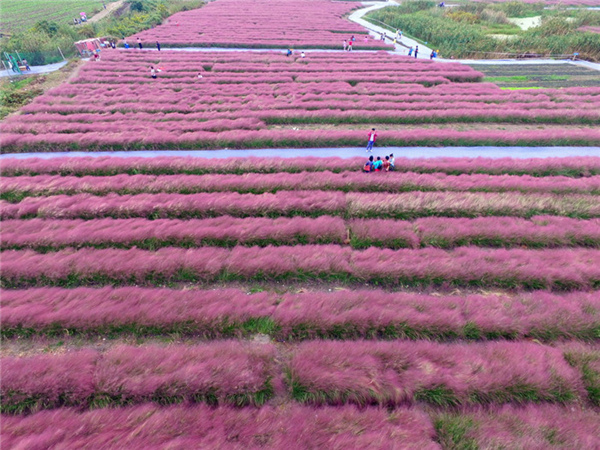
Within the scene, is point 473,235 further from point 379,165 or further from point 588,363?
point 379,165

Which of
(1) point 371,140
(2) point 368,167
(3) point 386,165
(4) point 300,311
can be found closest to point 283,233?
(4) point 300,311

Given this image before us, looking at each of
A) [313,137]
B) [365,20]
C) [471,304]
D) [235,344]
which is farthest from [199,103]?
[365,20]

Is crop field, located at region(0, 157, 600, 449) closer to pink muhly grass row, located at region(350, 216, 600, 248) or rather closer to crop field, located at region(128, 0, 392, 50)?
pink muhly grass row, located at region(350, 216, 600, 248)

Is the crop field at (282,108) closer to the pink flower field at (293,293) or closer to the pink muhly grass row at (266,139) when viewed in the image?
the pink muhly grass row at (266,139)

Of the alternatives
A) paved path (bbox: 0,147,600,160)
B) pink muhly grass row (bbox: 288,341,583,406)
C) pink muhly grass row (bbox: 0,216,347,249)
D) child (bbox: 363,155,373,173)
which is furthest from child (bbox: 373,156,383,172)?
pink muhly grass row (bbox: 288,341,583,406)

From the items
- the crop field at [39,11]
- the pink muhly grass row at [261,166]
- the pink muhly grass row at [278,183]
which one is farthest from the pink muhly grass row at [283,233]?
the crop field at [39,11]

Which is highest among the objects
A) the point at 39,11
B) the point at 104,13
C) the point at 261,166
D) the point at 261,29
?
the point at 39,11
